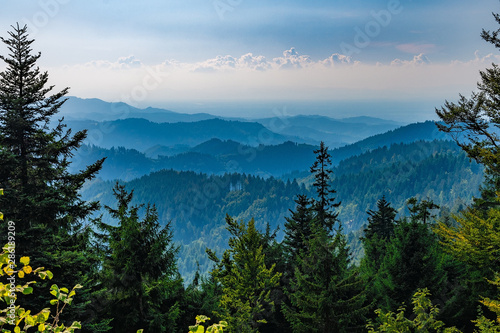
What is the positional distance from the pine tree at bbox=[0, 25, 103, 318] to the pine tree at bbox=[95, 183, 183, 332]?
1.28m

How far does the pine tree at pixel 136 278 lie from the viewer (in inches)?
561

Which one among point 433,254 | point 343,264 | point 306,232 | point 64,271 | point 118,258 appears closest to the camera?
point 64,271

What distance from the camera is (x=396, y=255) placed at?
17.4 meters

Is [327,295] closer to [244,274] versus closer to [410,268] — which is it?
[244,274]

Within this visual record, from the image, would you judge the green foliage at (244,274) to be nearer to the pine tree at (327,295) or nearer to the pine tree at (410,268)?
the pine tree at (327,295)

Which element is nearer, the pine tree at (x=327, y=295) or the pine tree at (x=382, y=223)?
the pine tree at (x=327, y=295)

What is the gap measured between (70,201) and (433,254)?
60.2 feet

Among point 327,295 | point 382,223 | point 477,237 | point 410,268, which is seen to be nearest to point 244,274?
point 327,295

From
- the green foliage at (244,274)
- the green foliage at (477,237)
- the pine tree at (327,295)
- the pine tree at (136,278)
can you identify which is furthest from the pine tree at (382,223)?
the pine tree at (136,278)

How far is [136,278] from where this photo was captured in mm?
14461

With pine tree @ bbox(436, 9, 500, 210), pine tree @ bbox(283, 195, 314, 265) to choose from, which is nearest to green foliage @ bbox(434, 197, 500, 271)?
pine tree @ bbox(436, 9, 500, 210)

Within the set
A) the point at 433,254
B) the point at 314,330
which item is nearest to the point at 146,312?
the point at 314,330

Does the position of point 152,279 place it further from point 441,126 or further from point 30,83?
point 441,126

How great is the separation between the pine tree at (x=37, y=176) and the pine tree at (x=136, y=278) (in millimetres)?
1275
